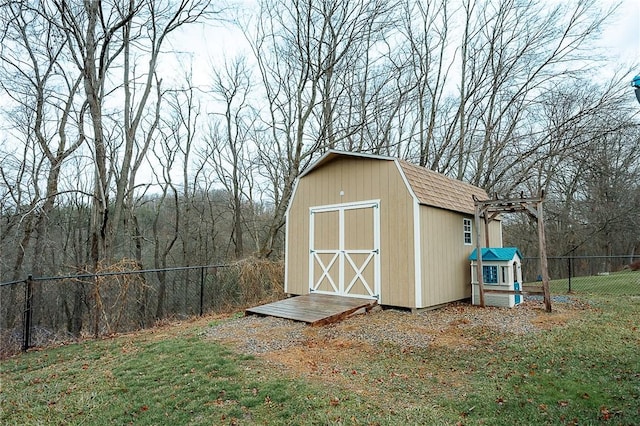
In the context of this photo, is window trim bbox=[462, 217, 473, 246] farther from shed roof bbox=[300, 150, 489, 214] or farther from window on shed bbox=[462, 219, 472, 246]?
shed roof bbox=[300, 150, 489, 214]

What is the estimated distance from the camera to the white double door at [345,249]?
7230 millimetres

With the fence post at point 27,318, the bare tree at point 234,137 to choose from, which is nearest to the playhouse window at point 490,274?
the fence post at point 27,318

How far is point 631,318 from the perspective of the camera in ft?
20.3

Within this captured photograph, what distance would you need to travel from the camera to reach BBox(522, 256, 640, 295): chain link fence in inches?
409

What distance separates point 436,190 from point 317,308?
360 centimetres

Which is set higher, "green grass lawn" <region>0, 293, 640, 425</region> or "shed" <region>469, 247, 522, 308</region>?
"shed" <region>469, 247, 522, 308</region>

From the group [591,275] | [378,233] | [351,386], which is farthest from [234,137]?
[591,275]

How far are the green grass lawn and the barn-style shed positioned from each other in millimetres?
2173

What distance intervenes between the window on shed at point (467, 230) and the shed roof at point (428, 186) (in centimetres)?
25

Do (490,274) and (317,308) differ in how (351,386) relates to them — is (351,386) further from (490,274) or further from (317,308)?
(490,274)

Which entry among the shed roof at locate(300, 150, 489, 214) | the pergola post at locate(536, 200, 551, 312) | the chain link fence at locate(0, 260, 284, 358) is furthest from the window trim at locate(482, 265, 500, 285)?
the chain link fence at locate(0, 260, 284, 358)

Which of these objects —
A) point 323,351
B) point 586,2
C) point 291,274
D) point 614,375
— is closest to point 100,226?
point 291,274

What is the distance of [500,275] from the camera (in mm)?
7402

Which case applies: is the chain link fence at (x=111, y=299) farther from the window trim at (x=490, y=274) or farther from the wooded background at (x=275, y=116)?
the window trim at (x=490, y=274)
